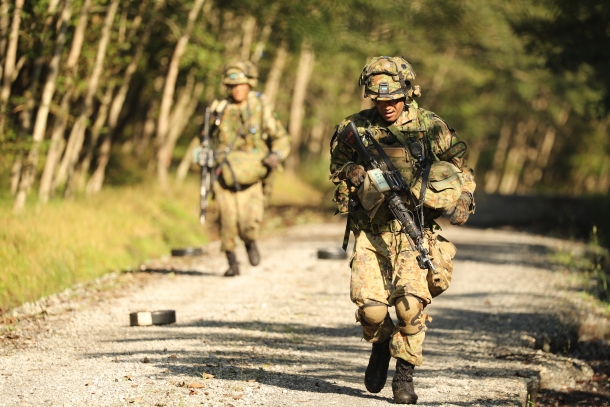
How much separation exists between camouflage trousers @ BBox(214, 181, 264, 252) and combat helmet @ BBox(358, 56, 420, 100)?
201 inches

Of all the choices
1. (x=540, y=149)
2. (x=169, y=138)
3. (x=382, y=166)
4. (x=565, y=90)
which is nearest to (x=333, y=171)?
(x=382, y=166)

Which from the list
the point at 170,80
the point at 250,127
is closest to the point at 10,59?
the point at 250,127

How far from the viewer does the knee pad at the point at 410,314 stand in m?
5.95

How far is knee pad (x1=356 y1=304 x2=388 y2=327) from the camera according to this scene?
237 inches

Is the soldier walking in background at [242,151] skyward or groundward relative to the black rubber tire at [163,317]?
skyward

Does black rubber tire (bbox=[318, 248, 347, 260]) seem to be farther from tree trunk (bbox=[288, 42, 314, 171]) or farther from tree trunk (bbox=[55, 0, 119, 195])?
tree trunk (bbox=[288, 42, 314, 171])

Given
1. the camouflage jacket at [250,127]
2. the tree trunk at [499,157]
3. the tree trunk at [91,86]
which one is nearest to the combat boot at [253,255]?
the camouflage jacket at [250,127]

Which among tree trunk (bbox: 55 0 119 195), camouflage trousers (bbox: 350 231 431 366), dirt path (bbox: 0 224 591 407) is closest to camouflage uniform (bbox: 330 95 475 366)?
camouflage trousers (bbox: 350 231 431 366)

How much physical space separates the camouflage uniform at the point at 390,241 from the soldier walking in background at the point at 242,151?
458 centimetres

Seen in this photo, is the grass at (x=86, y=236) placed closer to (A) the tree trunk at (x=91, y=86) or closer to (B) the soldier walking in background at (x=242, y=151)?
(A) the tree trunk at (x=91, y=86)

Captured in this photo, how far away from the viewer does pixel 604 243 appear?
17.7 m

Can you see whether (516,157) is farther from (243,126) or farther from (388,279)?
(388,279)

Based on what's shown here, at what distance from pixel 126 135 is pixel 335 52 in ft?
21.0

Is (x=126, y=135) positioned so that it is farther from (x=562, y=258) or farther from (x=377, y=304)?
(x=377, y=304)
